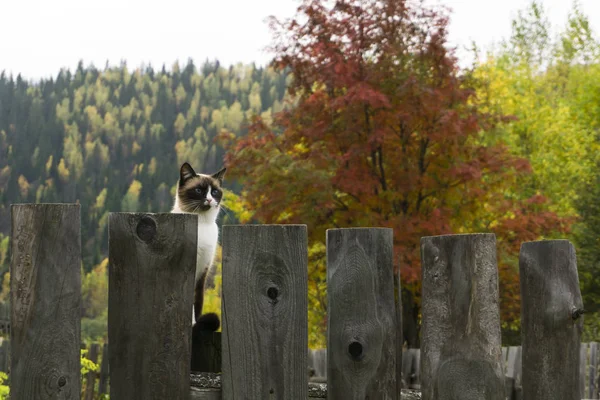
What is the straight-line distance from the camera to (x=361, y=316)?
255 cm

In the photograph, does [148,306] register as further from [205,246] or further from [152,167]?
[152,167]

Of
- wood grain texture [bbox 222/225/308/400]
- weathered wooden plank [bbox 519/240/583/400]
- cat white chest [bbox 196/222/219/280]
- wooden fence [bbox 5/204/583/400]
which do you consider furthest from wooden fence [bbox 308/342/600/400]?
wood grain texture [bbox 222/225/308/400]

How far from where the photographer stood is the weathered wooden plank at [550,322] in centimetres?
271

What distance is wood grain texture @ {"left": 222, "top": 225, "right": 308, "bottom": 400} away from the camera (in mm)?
2520

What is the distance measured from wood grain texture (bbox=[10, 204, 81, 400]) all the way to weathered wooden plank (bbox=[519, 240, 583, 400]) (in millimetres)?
1652

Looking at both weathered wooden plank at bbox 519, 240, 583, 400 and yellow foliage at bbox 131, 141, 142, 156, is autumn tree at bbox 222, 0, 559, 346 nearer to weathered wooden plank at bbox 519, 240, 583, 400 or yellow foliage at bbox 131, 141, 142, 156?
weathered wooden plank at bbox 519, 240, 583, 400

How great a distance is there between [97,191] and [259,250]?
83979 millimetres

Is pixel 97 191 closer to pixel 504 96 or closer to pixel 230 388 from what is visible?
pixel 504 96

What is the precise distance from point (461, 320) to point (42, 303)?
144 cm

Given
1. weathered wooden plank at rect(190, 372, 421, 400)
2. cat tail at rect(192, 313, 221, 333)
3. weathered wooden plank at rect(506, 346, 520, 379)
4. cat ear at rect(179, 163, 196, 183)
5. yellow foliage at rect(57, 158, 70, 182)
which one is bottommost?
weathered wooden plank at rect(506, 346, 520, 379)

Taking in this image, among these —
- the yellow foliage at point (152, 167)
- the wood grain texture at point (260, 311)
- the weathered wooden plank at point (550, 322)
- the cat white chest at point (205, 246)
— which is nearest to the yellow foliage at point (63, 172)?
the yellow foliage at point (152, 167)

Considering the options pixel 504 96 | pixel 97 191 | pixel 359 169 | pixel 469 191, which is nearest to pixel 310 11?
pixel 359 169

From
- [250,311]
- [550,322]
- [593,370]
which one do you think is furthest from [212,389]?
[593,370]

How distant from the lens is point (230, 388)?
2535 mm
